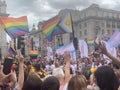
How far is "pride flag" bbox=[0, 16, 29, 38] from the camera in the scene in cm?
1552

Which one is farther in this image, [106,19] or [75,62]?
[106,19]

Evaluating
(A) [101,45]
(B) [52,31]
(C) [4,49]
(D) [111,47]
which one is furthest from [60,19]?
(C) [4,49]

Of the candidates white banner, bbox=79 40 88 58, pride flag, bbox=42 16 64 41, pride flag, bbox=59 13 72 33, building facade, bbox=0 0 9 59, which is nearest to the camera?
pride flag, bbox=42 16 64 41

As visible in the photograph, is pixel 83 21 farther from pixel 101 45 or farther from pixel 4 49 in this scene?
pixel 101 45

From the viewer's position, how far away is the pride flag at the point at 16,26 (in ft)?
50.9

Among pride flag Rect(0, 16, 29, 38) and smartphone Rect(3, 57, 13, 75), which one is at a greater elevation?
pride flag Rect(0, 16, 29, 38)

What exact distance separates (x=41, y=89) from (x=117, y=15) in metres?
92.2

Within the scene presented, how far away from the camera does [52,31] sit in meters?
15.2

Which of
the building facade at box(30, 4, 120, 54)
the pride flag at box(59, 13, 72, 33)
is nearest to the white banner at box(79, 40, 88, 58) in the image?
the pride flag at box(59, 13, 72, 33)

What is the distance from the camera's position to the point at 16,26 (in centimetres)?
1588

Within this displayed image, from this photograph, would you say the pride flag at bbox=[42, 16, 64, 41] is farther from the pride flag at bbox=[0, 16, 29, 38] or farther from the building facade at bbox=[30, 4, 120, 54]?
the building facade at bbox=[30, 4, 120, 54]

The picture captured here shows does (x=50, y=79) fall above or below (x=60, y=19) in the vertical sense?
below

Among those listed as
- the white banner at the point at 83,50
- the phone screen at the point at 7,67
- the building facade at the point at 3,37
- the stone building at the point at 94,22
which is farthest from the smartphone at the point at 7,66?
the stone building at the point at 94,22

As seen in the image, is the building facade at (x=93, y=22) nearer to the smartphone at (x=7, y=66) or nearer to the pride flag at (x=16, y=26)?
the pride flag at (x=16, y=26)
